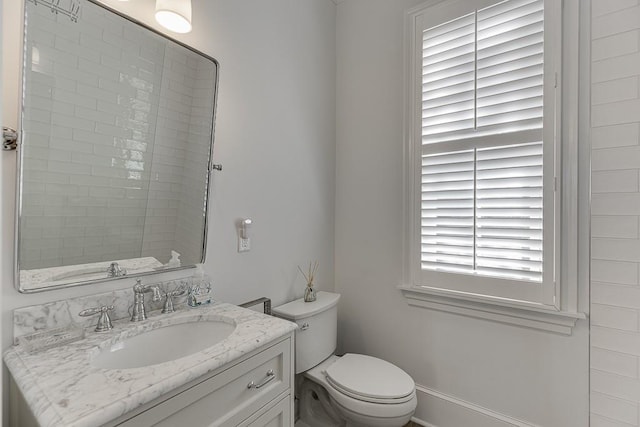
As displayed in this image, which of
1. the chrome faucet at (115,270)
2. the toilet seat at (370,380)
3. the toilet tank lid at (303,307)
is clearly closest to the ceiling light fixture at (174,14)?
the chrome faucet at (115,270)

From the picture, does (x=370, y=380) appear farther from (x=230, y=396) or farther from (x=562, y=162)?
(x=562, y=162)

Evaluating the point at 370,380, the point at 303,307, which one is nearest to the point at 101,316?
the point at 303,307

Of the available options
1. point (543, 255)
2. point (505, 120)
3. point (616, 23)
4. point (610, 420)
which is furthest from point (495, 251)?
point (616, 23)

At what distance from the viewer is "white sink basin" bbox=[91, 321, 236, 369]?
3.33 ft

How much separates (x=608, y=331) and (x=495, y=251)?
52 centimetres

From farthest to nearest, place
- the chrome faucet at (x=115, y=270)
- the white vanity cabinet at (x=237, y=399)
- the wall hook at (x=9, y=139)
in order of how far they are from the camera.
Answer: the chrome faucet at (x=115, y=270), the wall hook at (x=9, y=139), the white vanity cabinet at (x=237, y=399)

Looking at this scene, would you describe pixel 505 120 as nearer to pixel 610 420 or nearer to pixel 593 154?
pixel 593 154

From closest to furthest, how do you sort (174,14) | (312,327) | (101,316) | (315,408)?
(101,316) < (174,14) < (312,327) < (315,408)

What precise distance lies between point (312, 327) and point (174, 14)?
59.5 inches

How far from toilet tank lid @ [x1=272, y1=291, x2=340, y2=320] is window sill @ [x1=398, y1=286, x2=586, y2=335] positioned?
0.44 meters

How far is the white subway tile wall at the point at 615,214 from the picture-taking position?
4.32 feet

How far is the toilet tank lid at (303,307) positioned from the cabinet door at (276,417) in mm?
496

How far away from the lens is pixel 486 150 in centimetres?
163

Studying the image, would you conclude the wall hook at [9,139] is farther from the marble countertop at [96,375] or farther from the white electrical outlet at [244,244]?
the white electrical outlet at [244,244]
